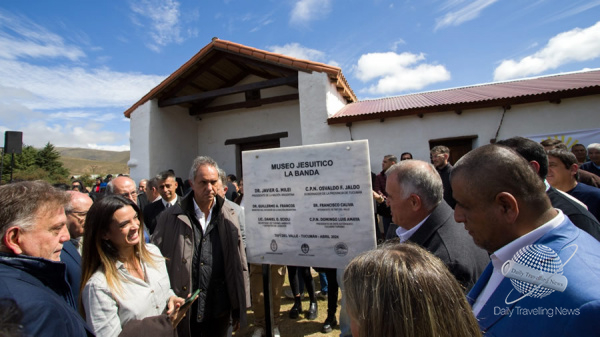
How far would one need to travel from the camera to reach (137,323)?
1.45 m

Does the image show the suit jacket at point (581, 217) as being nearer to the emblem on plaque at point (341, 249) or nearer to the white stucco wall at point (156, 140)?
the emblem on plaque at point (341, 249)

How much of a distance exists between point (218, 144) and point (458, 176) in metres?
9.55

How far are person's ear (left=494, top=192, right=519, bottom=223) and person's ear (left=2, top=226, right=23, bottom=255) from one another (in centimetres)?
186

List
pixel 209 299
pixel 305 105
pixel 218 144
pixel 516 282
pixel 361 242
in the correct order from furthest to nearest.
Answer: pixel 218 144 → pixel 305 105 → pixel 209 299 → pixel 361 242 → pixel 516 282

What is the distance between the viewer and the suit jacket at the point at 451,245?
1458mm

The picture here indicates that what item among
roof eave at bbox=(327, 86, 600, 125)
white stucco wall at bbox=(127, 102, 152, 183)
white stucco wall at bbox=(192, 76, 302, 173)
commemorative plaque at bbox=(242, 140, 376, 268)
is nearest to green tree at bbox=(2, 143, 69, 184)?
white stucco wall at bbox=(127, 102, 152, 183)

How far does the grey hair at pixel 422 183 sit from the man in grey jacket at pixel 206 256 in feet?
4.88

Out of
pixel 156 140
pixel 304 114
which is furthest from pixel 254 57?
pixel 156 140

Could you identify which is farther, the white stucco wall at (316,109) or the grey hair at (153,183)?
the white stucco wall at (316,109)

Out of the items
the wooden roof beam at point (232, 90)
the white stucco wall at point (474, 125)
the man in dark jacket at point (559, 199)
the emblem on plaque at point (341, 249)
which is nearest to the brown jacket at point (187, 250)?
the emblem on plaque at point (341, 249)

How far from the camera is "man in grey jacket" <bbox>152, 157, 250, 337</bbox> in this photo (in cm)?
234

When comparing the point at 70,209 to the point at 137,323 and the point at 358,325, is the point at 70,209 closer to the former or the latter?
the point at 137,323

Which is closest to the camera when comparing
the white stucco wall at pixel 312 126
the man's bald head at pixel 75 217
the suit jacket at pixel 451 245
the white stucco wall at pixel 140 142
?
the suit jacket at pixel 451 245

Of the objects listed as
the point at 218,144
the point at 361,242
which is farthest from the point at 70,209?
the point at 218,144
